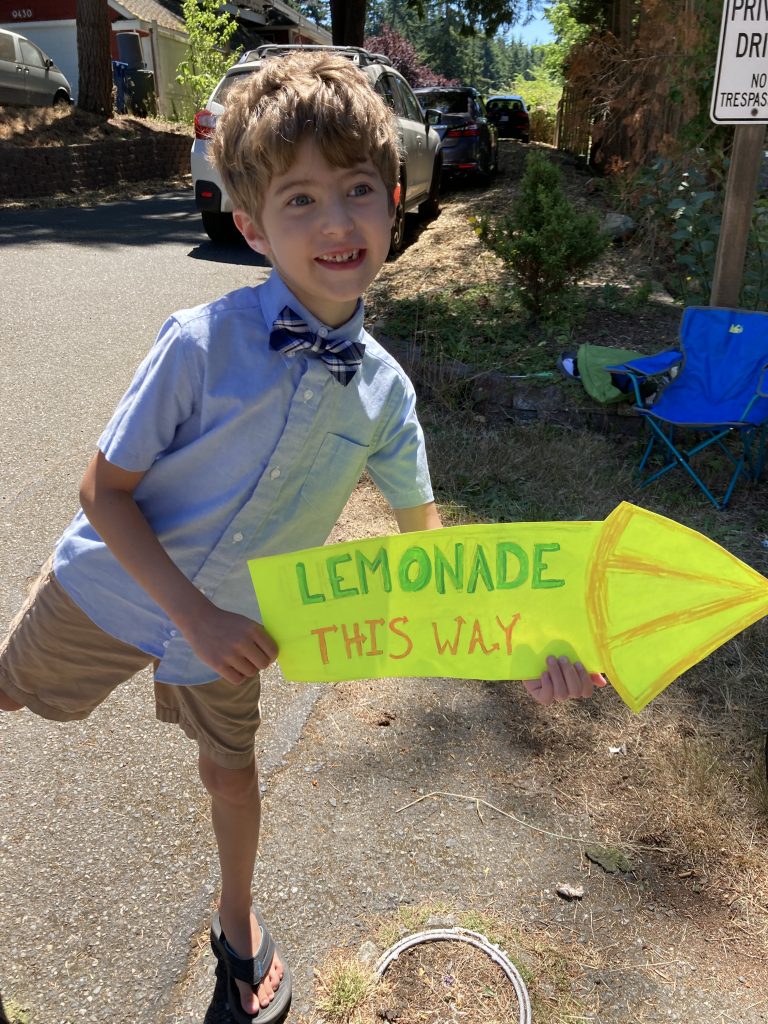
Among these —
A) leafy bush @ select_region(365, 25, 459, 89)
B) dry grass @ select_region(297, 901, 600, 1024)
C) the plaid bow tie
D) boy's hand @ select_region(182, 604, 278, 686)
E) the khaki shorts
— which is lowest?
dry grass @ select_region(297, 901, 600, 1024)

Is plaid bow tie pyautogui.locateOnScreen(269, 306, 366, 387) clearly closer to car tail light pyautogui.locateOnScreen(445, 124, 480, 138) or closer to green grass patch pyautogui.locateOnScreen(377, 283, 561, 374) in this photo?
green grass patch pyautogui.locateOnScreen(377, 283, 561, 374)

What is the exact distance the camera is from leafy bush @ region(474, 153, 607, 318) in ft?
18.5

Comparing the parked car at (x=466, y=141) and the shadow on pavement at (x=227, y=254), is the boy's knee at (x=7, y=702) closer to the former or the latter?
the shadow on pavement at (x=227, y=254)

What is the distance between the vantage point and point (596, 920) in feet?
6.61

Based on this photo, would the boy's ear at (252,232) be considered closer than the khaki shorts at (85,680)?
Yes

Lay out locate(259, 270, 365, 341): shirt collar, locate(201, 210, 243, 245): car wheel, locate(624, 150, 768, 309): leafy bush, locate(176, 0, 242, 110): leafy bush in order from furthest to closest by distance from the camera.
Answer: locate(176, 0, 242, 110): leafy bush
locate(201, 210, 243, 245): car wheel
locate(624, 150, 768, 309): leafy bush
locate(259, 270, 365, 341): shirt collar

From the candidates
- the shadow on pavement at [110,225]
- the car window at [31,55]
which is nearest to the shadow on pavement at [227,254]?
the shadow on pavement at [110,225]

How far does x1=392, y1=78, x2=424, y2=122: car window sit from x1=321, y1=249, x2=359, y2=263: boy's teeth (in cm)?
916

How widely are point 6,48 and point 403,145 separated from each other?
12399 millimetres

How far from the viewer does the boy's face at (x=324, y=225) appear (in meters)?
1.30

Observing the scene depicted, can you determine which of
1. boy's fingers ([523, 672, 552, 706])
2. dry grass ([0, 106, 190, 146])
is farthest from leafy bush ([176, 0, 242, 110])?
boy's fingers ([523, 672, 552, 706])

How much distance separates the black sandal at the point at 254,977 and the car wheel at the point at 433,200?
10.7 meters

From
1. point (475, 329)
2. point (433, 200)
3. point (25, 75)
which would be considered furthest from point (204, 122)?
point (25, 75)

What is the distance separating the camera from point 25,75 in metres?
16.7
